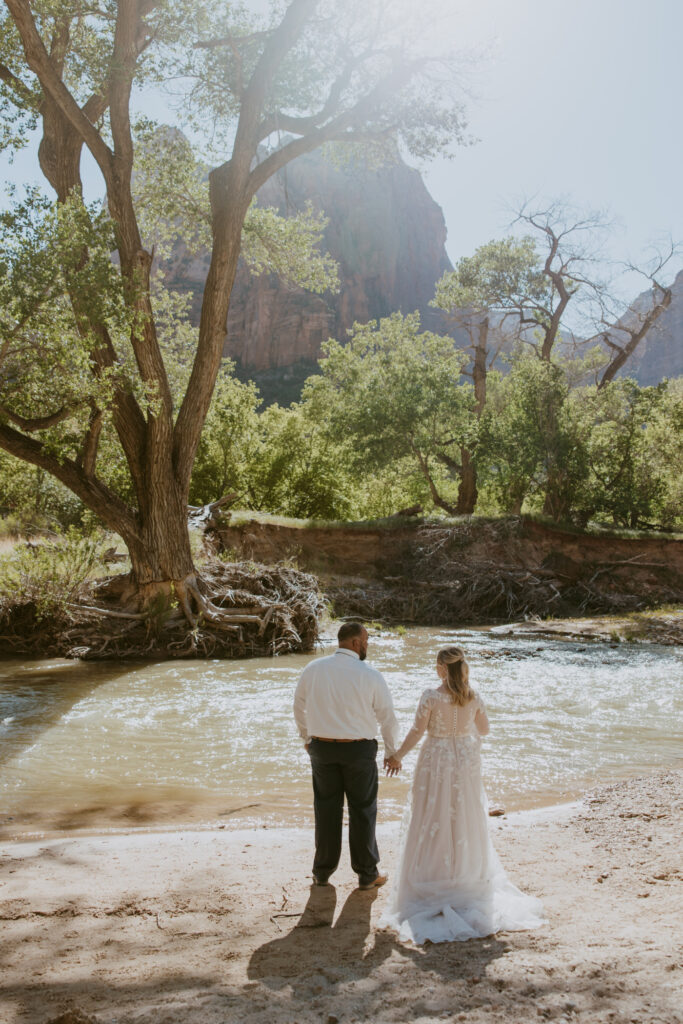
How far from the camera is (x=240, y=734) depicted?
8.59 m

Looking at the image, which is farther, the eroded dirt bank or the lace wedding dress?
the eroded dirt bank

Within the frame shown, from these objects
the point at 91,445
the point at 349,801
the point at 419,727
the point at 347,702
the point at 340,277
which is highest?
the point at 340,277

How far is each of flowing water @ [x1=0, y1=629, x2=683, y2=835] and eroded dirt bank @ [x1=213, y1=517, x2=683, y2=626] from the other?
6.46m

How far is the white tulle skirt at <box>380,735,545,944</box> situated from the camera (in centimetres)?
384

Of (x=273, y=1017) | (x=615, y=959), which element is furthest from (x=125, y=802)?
(x=615, y=959)

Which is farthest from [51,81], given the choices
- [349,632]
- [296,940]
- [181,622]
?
[296,940]

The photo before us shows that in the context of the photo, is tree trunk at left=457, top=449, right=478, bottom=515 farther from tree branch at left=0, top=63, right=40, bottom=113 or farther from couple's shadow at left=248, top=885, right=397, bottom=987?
couple's shadow at left=248, top=885, right=397, bottom=987

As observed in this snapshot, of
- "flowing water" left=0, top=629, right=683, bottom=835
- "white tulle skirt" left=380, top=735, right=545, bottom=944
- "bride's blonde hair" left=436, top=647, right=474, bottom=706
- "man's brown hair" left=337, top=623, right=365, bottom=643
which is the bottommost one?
"flowing water" left=0, top=629, right=683, bottom=835

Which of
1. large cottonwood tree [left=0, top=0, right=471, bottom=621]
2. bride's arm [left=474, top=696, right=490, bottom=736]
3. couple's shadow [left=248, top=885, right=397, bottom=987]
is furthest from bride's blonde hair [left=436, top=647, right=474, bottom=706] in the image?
large cottonwood tree [left=0, top=0, right=471, bottom=621]

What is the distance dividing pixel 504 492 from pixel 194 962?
27.2m

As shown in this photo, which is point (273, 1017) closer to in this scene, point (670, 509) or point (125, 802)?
point (125, 802)

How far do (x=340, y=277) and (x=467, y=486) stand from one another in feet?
276

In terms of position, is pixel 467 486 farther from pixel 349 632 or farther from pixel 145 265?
pixel 349 632

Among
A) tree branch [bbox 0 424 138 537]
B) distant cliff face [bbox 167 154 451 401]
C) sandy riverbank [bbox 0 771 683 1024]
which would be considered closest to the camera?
sandy riverbank [bbox 0 771 683 1024]
